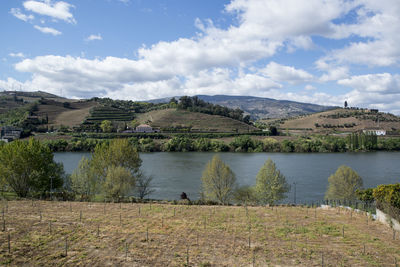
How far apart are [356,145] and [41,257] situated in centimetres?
10197

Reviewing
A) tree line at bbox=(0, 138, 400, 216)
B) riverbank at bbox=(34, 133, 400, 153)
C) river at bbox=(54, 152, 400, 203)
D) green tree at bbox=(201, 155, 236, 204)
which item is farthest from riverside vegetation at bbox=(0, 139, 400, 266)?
riverbank at bbox=(34, 133, 400, 153)

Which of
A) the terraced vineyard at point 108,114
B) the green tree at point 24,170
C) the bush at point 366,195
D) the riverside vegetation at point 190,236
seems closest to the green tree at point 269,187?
the bush at point 366,195

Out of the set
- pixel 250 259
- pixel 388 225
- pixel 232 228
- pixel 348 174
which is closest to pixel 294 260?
pixel 250 259

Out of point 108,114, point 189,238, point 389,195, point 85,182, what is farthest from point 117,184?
point 108,114

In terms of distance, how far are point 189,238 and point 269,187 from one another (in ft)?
68.6

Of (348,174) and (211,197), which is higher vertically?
(348,174)

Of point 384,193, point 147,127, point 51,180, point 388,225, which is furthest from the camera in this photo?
point 147,127

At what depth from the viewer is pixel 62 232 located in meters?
16.7

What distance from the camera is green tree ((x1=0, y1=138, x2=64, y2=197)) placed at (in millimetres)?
30984

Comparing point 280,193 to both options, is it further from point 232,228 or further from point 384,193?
point 232,228

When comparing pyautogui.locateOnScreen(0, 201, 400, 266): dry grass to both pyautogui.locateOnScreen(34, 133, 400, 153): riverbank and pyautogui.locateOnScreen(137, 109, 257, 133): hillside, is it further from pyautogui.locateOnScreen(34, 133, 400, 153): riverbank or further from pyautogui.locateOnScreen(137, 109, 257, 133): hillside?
pyautogui.locateOnScreen(137, 109, 257, 133): hillside

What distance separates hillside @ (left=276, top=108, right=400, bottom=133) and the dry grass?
426 feet

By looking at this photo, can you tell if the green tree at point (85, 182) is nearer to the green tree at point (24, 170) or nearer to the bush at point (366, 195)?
the green tree at point (24, 170)

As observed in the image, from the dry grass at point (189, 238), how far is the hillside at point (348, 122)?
426 feet
